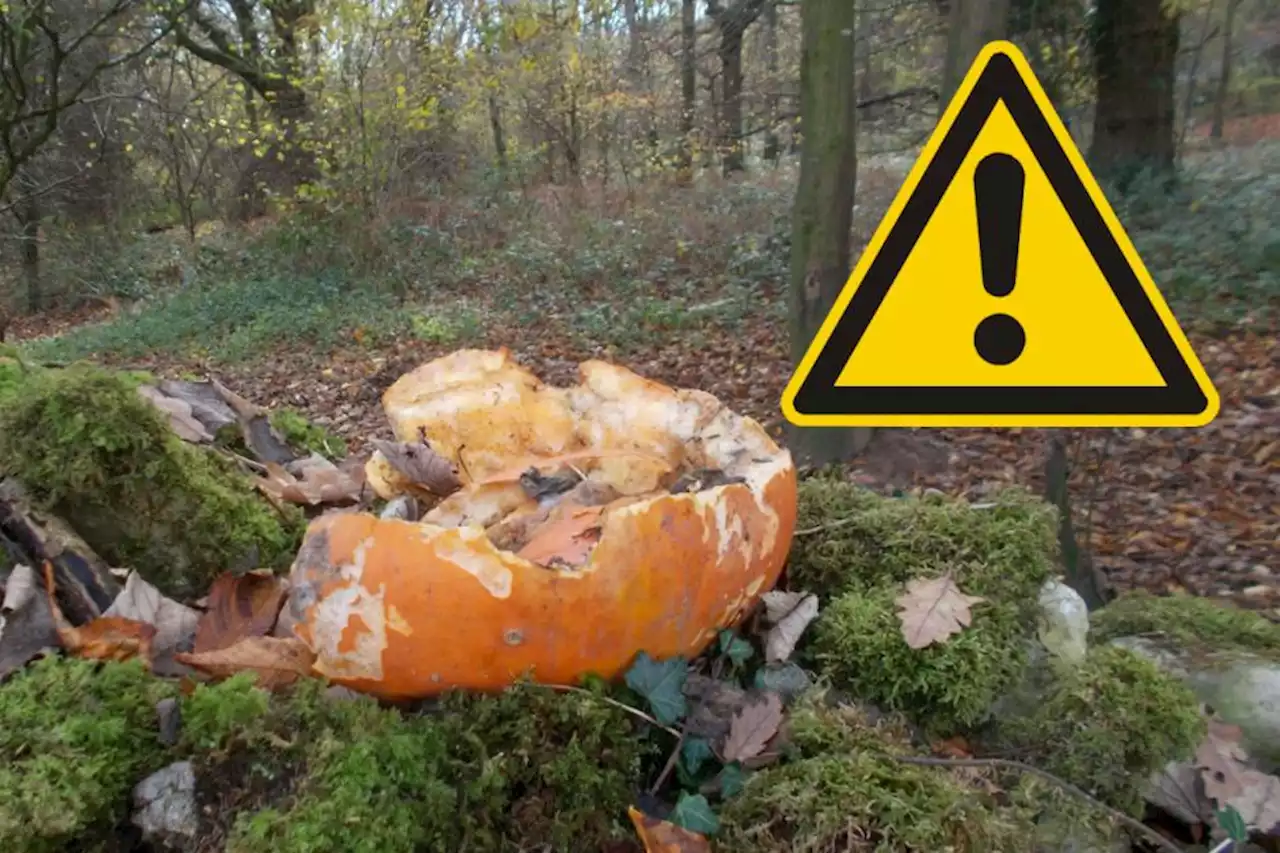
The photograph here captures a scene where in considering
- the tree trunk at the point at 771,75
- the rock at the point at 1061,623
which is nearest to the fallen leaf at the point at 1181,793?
the rock at the point at 1061,623

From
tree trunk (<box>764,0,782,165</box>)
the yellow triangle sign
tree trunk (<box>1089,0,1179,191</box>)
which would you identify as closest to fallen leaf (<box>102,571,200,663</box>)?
the yellow triangle sign

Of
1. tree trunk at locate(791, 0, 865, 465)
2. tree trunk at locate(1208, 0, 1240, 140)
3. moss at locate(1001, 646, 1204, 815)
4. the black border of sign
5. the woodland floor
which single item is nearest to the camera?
moss at locate(1001, 646, 1204, 815)

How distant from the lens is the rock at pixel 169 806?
1097mm

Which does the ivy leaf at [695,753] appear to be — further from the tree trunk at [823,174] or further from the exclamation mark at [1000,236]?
the tree trunk at [823,174]

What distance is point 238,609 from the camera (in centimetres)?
147

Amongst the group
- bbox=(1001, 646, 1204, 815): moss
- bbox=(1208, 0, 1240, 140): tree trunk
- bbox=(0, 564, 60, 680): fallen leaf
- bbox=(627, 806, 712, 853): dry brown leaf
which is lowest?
bbox=(1001, 646, 1204, 815): moss

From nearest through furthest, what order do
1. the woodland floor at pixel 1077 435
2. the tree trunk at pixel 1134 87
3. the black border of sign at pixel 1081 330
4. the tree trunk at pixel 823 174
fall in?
1. the black border of sign at pixel 1081 330
2. the woodland floor at pixel 1077 435
3. the tree trunk at pixel 823 174
4. the tree trunk at pixel 1134 87

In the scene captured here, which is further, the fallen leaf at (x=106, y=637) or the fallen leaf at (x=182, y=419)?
the fallen leaf at (x=182, y=419)

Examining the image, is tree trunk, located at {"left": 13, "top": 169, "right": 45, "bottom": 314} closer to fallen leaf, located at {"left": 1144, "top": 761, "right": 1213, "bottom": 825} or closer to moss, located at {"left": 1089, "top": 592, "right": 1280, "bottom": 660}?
moss, located at {"left": 1089, "top": 592, "right": 1280, "bottom": 660}

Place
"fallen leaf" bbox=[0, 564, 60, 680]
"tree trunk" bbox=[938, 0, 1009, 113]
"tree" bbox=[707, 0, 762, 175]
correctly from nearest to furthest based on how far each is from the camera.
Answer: "fallen leaf" bbox=[0, 564, 60, 680], "tree trunk" bbox=[938, 0, 1009, 113], "tree" bbox=[707, 0, 762, 175]

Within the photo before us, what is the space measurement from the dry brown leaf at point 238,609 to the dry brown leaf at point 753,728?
70 centimetres

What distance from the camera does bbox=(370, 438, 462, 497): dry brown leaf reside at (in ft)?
A: 5.28

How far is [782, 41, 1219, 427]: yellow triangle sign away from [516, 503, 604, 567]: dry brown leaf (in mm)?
735

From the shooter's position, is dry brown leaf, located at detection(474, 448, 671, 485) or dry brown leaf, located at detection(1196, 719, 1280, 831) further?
dry brown leaf, located at detection(474, 448, 671, 485)
